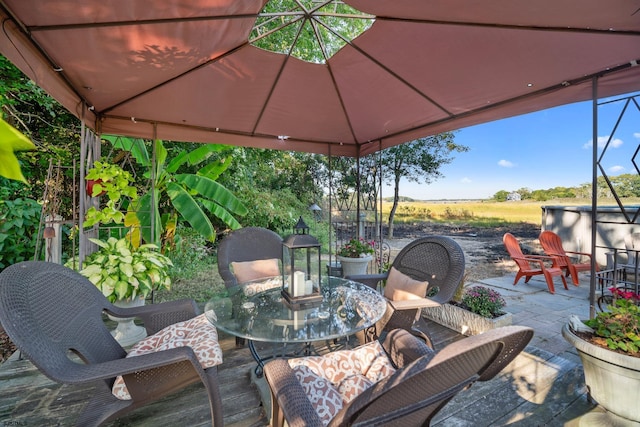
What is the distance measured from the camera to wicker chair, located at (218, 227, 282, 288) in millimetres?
3428

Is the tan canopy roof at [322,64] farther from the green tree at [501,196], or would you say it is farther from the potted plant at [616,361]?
the green tree at [501,196]

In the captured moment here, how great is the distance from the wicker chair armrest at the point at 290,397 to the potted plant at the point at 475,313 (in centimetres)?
230

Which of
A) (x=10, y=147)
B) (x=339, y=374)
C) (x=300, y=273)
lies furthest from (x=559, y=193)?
(x=10, y=147)

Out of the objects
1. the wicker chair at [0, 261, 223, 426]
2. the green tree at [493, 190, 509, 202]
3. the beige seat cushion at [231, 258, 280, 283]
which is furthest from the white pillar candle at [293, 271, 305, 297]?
the green tree at [493, 190, 509, 202]

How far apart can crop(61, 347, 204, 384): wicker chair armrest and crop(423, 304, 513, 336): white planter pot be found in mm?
2578

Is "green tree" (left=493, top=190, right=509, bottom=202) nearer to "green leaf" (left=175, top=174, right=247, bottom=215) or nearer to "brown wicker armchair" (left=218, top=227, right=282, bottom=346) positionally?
"green leaf" (left=175, top=174, right=247, bottom=215)

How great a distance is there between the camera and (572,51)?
6.67 feet

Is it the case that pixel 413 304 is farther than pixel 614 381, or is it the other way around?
pixel 413 304

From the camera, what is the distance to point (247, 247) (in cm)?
364

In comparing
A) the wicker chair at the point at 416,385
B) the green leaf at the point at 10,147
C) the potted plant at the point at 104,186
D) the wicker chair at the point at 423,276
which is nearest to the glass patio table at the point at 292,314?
Answer: the wicker chair at the point at 423,276

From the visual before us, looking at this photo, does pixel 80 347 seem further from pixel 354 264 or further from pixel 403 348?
pixel 354 264

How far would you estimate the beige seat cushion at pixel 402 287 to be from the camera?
8.26 feet

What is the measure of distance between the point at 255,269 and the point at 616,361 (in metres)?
3.02

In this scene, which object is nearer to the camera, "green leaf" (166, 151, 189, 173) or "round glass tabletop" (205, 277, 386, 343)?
Answer: "round glass tabletop" (205, 277, 386, 343)
